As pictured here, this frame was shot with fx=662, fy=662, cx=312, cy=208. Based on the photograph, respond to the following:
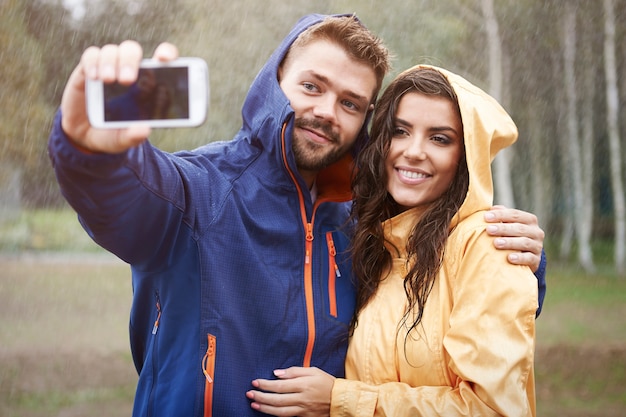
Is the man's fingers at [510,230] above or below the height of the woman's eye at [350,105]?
below

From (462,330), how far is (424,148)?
0.80m

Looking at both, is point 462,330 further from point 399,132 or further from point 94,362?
point 94,362

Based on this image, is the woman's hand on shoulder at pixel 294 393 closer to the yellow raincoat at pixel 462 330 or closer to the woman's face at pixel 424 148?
the yellow raincoat at pixel 462 330

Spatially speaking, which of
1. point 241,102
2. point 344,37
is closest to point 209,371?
point 344,37

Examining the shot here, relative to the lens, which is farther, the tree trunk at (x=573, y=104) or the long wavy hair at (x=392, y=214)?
the tree trunk at (x=573, y=104)

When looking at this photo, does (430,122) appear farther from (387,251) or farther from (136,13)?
(136,13)

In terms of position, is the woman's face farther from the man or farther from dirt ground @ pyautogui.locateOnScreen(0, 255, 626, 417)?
dirt ground @ pyautogui.locateOnScreen(0, 255, 626, 417)

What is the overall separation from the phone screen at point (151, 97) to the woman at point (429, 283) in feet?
4.19

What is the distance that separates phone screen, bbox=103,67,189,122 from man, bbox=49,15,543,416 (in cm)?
38

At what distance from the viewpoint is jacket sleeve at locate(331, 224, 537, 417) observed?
7.67 ft

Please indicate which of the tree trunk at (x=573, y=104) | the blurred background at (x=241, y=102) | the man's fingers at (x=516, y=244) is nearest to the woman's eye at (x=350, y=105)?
the man's fingers at (x=516, y=244)

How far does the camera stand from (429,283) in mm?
2580

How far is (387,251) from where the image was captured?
2.85m

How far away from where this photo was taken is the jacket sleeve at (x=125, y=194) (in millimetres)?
1776
